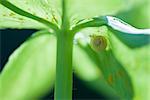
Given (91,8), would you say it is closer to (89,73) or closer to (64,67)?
(64,67)

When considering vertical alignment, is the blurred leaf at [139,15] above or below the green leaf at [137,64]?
above

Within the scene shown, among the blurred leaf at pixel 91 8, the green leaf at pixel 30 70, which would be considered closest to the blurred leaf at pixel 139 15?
the blurred leaf at pixel 91 8

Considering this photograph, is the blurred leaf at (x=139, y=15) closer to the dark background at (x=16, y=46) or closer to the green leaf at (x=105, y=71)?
the green leaf at (x=105, y=71)

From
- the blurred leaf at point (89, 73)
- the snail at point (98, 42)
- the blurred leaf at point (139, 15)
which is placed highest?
the blurred leaf at point (139, 15)

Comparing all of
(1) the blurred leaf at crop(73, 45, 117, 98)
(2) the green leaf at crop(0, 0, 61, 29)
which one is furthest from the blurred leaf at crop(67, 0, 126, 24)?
(1) the blurred leaf at crop(73, 45, 117, 98)

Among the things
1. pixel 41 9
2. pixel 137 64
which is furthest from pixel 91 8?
pixel 137 64

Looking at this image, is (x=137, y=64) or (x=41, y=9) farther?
(x=137, y=64)
